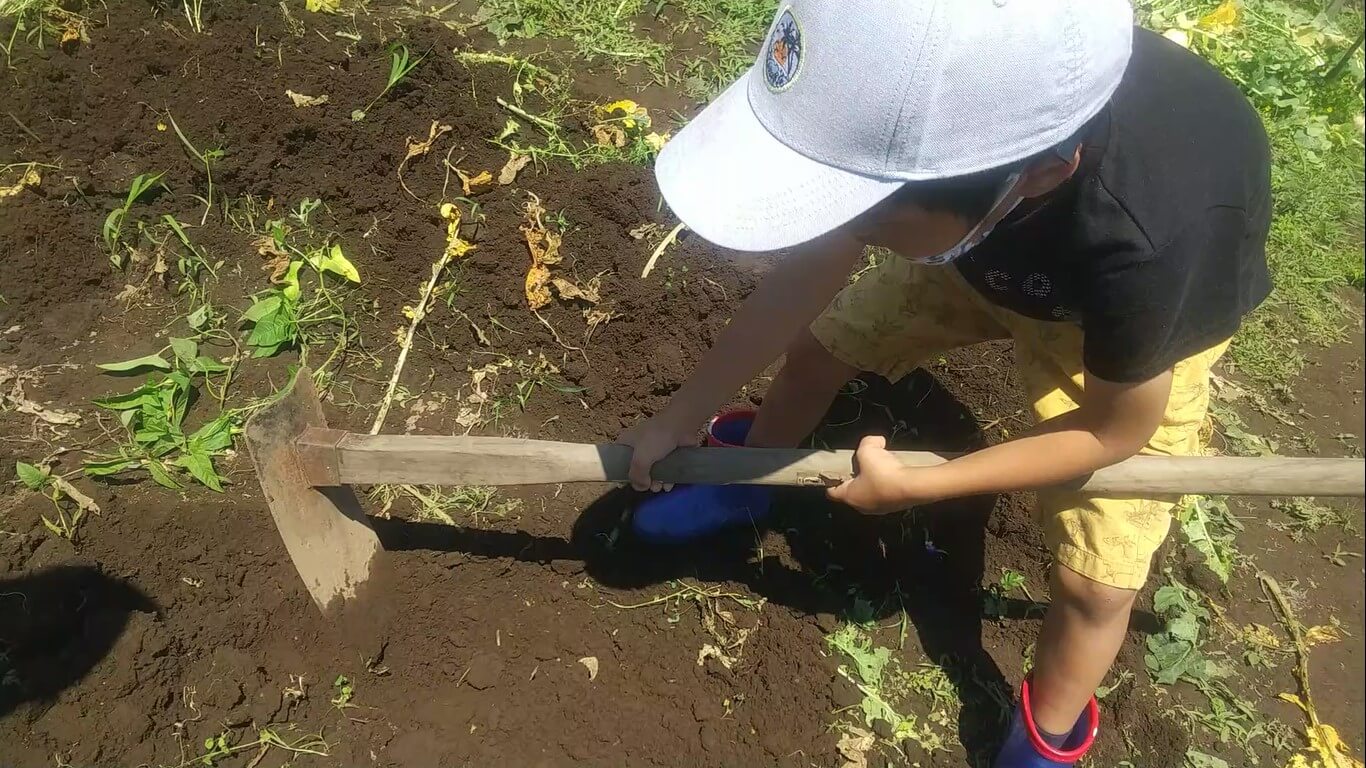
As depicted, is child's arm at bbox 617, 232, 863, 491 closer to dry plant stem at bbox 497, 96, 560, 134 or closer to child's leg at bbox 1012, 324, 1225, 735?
child's leg at bbox 1012, 324, 1225, 735

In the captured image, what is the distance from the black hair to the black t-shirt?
0.24 meters

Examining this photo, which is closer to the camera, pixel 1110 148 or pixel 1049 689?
pixel 1110 148

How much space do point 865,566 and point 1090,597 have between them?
71 centimetres

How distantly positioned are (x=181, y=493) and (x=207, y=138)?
4.00 feet

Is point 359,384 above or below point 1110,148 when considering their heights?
below

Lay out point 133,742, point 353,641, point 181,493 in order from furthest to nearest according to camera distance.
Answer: point 181,493 < point 353,641 < point 133,742

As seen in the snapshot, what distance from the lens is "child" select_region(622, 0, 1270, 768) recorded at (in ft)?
3.74

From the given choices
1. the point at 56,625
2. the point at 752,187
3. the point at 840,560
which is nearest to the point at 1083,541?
the point at 840,560

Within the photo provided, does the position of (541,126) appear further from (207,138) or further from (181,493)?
(181,493)

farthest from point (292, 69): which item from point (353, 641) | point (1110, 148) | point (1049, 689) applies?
point (1049, 689)

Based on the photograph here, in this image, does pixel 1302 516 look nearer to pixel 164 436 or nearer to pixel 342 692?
pixel 342 692

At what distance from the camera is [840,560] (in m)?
2.56

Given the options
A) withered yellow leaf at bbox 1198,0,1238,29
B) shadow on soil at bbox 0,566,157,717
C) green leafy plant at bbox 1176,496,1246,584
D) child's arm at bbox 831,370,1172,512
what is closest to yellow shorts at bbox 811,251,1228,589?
child's arm at bbox 831,370,1172,512

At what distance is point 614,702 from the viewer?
2295 mm
